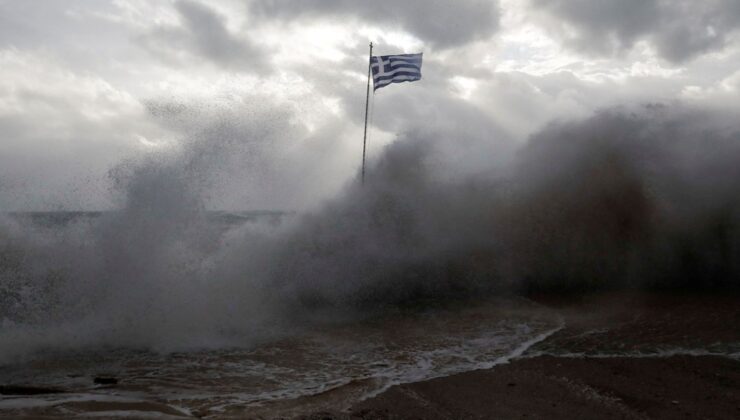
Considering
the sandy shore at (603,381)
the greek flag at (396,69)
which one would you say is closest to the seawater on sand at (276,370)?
the sandy shore at (603,381)

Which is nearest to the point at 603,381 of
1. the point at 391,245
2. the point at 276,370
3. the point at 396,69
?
the point at 276,370

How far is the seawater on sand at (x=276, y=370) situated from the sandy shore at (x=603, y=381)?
13.4 inches

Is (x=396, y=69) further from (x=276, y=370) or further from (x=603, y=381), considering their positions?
(x=603, y=381)

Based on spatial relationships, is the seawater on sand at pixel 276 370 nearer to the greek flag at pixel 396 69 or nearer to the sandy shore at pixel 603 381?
the sandy shore at pixel 603 381

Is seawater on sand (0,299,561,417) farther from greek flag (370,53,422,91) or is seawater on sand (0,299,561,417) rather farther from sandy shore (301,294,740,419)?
greek flag (370,53,422,91)

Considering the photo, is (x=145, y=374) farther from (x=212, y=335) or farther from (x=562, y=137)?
(x=562, y=137)

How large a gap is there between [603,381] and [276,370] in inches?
137

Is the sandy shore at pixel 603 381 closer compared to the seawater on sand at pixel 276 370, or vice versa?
the sandy shore at pixel 603 381

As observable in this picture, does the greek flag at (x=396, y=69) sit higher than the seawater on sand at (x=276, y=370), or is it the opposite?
the greek flag at (x=396, y=69)

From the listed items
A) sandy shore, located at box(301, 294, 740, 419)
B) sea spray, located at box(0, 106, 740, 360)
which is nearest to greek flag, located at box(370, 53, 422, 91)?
sea spray, located at box(0, 106, 740, 360)

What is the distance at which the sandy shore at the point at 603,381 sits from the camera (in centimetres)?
446

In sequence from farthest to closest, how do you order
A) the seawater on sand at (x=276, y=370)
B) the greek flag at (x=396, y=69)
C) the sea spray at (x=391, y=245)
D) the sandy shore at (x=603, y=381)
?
1. the greek flag at (x=396, y=69)
2. the sea spray at (x=391, y=245)
3. the seawater on sand at (x=276, y=370)
4. the sandy shore at (x=603, y=381)

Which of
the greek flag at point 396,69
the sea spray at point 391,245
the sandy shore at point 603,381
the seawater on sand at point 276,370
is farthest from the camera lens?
the greek flag at point 396,69

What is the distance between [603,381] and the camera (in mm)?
5168
